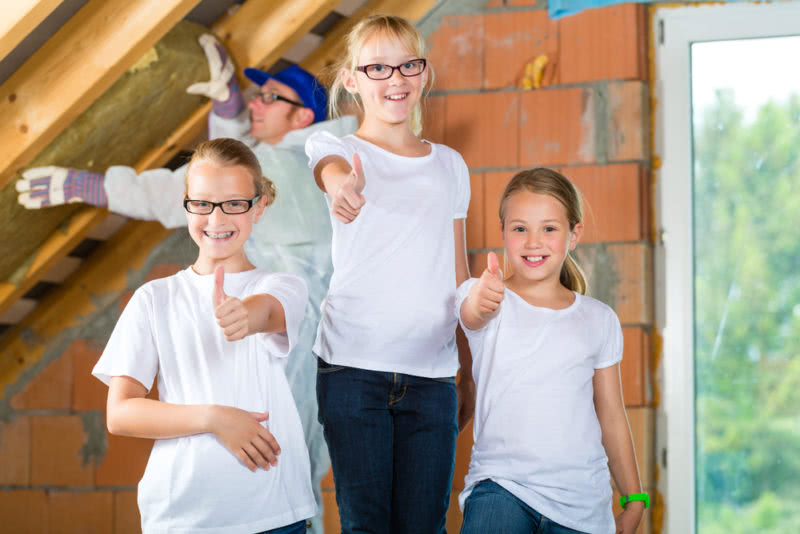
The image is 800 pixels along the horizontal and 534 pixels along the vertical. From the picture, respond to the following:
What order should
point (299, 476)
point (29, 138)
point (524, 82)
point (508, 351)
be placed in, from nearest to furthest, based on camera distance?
point (299, 476), point (508, 351), point (29, 138), point (524, 82)

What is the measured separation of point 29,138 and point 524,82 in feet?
4.20

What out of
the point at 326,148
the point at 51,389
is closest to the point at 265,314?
the point at 326,148

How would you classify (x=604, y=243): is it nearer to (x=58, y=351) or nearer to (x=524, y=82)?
(x=524, y=82)

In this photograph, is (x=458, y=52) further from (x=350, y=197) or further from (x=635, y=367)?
(x=350, y=197)

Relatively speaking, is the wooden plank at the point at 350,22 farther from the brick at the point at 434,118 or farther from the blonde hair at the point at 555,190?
the blonde hair at the point at 555,190

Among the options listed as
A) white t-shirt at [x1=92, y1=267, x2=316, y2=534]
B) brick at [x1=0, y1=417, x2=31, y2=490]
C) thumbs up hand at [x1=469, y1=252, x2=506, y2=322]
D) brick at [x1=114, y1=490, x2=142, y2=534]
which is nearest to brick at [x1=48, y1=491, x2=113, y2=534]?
brick at [x1=114, y1=490, x2=142, y2=534]

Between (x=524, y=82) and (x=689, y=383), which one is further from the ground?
(x=524, y=82)

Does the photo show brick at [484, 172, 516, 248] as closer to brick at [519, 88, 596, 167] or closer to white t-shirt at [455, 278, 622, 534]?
brick at [519, 88, 596, 167]

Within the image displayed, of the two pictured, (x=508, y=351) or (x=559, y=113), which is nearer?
(x=508, y=351)

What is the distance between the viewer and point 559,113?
8.26 ft

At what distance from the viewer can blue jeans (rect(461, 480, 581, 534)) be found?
57.0 inches

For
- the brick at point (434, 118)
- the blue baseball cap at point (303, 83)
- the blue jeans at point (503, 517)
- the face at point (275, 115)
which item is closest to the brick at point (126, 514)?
the face at point (275, 115)

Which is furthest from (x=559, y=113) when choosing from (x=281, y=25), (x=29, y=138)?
(x=29, y=138)

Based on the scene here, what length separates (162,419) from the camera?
1.35 metres
